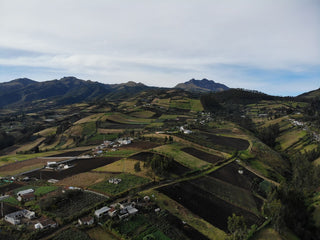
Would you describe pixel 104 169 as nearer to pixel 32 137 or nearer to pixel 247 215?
pixel 247 215

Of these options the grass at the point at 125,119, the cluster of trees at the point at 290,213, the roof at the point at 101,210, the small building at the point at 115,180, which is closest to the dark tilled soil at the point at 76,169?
the small building at the point at 115,180

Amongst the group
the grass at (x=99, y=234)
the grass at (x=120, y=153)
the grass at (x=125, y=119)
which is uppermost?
the grass at (x=125, y=119)

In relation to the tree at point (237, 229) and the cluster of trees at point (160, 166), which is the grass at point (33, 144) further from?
the tree at point (237, 229)

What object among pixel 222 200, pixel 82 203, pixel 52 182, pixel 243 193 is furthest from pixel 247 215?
pixel 52 182

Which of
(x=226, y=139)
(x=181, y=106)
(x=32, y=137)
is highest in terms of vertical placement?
(x=181, y=106)

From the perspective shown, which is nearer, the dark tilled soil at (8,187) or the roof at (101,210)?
the roof at (101,210)

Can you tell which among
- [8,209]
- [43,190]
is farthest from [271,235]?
[8,209]
